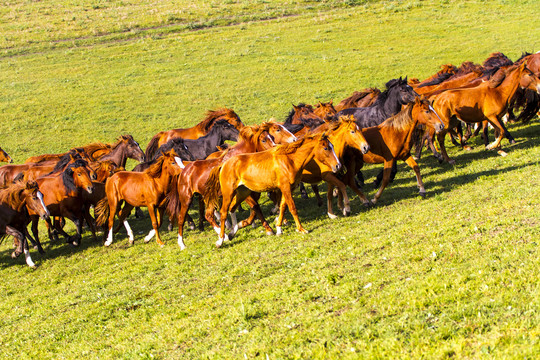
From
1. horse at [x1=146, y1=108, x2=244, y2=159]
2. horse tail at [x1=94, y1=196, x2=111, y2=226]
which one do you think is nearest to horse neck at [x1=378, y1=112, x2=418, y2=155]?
horse at [x1=146, y1=108, x2=244, y2=159]

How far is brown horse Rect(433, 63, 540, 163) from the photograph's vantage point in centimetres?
1631

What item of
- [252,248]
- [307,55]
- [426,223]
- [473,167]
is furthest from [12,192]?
[307,55]

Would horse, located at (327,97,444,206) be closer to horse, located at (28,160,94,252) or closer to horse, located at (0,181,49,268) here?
horse, located at (28,160,94,252)

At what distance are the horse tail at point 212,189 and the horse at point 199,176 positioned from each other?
26cm

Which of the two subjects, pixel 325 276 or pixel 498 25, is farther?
pixel 498 25

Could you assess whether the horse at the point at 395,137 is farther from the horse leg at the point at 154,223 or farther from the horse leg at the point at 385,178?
the horse leg at the point at 154,223

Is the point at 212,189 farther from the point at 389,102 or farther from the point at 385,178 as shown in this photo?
the point at 389,102

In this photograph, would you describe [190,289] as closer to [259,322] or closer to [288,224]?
[259,322]

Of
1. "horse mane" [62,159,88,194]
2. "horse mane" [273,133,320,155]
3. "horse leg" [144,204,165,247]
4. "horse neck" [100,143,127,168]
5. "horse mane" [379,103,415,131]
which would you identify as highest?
"horse mane" [273,133,320,155]

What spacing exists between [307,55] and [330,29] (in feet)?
25.6

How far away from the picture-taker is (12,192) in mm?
14906

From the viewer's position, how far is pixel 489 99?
53.8ft

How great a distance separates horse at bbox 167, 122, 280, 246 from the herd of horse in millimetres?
26

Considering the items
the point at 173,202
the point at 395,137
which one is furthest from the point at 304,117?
the point at 173,202
